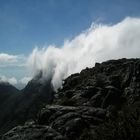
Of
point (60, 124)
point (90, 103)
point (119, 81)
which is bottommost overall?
point (60, 124)

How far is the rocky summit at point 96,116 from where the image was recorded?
160 ft

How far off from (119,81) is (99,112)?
3639 centimetres

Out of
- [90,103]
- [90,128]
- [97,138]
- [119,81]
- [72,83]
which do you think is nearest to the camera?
[97,138]

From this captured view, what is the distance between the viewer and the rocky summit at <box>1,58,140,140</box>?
4869 centimetres

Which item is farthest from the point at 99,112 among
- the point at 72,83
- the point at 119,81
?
the point at 72,83

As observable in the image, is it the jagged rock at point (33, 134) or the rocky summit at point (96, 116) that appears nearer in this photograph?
the rocky summit at point (96, 116)

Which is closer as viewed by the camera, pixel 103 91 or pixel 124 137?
pixel 124 137

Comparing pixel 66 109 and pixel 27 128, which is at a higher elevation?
pixel 66 109

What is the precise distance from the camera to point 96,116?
66.1 meters

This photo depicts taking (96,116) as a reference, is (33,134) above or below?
below

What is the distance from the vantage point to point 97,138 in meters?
48.1

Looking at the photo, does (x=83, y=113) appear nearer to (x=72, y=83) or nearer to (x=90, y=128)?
(x=90, y=128)

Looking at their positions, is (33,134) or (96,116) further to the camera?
(96,116)

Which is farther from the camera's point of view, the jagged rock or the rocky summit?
the jagged rock
